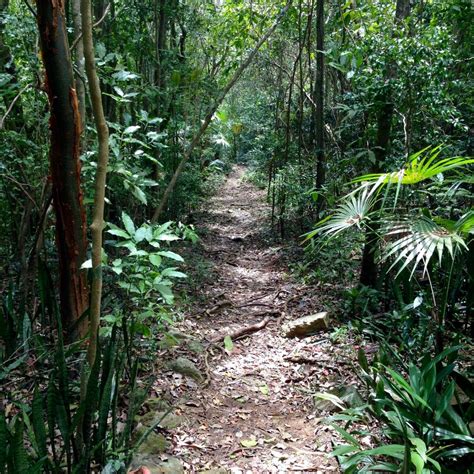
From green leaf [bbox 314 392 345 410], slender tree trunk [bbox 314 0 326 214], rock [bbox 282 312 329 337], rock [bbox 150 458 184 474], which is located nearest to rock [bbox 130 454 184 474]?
rock [bbox 150 458 184 474]

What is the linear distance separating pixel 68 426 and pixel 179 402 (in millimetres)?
1499

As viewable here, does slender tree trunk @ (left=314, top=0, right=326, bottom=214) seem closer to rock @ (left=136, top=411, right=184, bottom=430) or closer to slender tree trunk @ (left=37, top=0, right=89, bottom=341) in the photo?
rock @ (left=136, top=411, right=184, bottom=430)

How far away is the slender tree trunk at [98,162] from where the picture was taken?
70.2 inches

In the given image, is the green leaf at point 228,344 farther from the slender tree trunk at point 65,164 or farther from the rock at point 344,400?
the slender tree trunk at point 65,164

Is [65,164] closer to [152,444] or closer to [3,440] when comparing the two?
[3,440]

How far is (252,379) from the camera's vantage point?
12.4 ft

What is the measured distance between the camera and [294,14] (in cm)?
698

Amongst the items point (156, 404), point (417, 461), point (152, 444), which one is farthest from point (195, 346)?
point (417, 461)

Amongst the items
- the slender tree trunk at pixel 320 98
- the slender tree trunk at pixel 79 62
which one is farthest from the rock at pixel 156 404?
the slender tree trunk at pixel 320 98

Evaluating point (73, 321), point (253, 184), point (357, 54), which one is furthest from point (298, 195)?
point (253, 184)

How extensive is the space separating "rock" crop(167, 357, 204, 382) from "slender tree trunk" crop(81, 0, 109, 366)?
1638 millimetres

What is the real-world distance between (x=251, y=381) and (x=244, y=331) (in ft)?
2.90

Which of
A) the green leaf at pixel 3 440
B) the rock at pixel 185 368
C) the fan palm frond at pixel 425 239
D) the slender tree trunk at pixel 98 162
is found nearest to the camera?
the green leaf at pixel 3 440

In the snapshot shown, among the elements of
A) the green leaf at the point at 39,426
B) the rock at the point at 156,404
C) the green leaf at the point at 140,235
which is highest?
the green leaf at the point at 140,235
